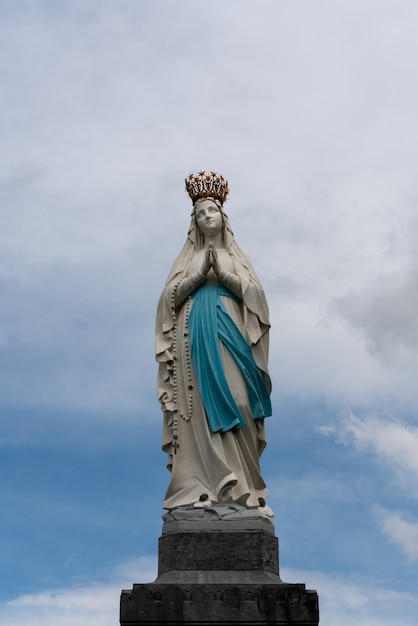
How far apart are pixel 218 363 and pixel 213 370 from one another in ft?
0.46

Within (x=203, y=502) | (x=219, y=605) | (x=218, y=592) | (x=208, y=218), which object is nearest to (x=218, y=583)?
(x=218, y=592)

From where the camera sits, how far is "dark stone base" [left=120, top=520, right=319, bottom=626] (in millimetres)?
13438

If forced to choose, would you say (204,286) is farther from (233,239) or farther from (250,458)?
(250,458)

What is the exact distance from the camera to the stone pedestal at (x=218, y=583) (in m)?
13.4

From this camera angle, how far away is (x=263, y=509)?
1473 cm

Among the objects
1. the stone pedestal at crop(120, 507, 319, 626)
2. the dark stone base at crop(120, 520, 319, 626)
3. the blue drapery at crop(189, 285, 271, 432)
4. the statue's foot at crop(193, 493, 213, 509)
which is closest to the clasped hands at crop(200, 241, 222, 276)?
the blue drapery at crop(189, 285, 271, 432)

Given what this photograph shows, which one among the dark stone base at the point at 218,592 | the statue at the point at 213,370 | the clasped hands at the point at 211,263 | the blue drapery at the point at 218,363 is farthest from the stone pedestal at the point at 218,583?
the clasped hands at the point at 211,263

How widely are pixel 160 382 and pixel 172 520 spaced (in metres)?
2.23

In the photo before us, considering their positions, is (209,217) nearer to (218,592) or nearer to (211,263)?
(211,263)

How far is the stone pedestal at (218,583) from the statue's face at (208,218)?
4600 millimetres

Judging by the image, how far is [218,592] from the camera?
13586mm

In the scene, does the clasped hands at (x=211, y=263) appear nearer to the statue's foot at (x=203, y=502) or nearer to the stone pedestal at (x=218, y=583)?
the statue's foot at (x=203, y=502)

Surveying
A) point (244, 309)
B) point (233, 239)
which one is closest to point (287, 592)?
A: point (244, 309)

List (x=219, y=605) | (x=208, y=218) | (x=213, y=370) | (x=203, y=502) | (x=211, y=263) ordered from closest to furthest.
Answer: (x=219, y=605)
(x=203, y=502)
(x=213, y=370)
(x=211, y=263)
(x=208, y=218)
